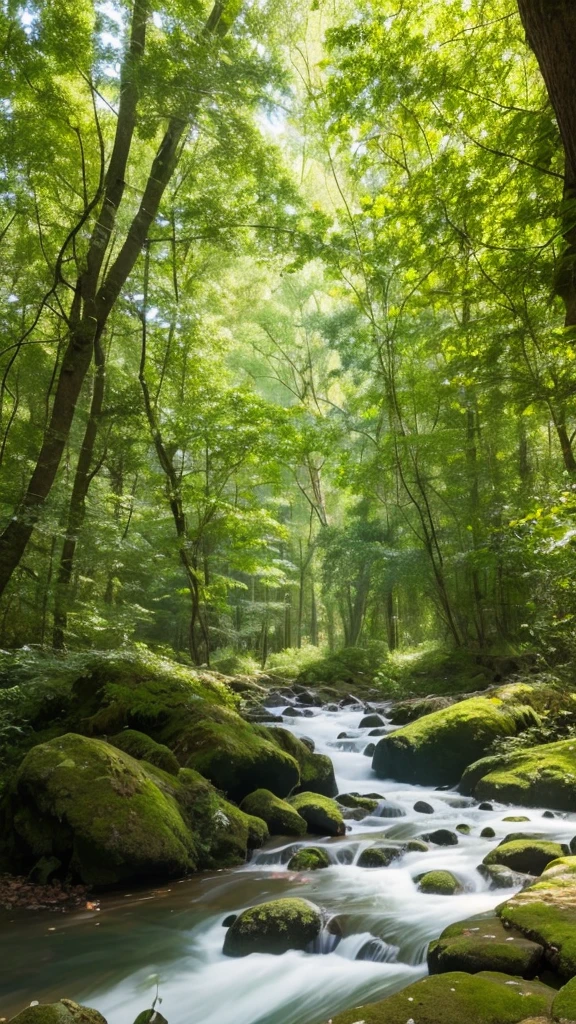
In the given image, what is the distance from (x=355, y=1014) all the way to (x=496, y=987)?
643 mm

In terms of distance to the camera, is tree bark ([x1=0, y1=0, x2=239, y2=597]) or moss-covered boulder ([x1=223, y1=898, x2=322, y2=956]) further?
tree bark ([x1=0, y1=0, x2=239, y2=597])

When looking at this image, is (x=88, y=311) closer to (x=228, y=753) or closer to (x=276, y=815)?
(x=228, y=753)

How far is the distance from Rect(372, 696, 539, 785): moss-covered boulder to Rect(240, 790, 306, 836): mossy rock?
8.25 ft

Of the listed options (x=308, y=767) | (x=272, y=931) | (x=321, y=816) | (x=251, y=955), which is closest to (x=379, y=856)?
(x=321, y=816)

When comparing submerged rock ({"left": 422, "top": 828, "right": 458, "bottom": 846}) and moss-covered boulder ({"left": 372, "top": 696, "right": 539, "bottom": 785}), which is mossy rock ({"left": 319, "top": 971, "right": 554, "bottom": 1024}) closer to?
submerged rock ({"left": 422, "top": 828, "right": 458, "bottom": 846})

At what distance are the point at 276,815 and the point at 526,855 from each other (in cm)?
267

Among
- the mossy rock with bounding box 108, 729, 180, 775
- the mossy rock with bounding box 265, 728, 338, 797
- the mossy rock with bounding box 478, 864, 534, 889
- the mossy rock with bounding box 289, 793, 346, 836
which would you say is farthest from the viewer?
the mossy rock with bounding box 265, 728, 338, 797

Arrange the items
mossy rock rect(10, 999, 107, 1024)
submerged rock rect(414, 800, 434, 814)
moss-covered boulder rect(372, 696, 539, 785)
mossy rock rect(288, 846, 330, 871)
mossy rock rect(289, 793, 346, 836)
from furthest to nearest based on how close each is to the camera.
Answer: moss-covered boulder rect(372, 696, 539, 785), submerged rock rect(414, 800, 434, 814), mossy rock rect(289, 793, 346, 836), mossy rock rect(288, 846, 330, 871), mossy rock rect(10, 999, 107, 1024)

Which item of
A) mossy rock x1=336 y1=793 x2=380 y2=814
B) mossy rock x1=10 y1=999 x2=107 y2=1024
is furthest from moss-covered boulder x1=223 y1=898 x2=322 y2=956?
mossy rock x1=336 y1=793 x2=380 y2=814

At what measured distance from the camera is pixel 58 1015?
8.58ft

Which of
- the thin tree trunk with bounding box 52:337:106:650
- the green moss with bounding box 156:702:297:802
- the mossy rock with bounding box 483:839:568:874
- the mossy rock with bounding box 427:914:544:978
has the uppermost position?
the thin tree trunk with bounding box 52:337:106:650

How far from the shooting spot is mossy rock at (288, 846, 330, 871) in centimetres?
551

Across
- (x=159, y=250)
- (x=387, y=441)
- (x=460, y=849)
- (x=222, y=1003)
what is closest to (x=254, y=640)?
(x=387, y=441)

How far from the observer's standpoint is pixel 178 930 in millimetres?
4352
